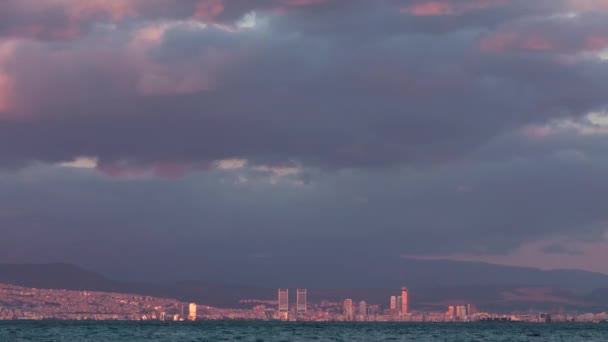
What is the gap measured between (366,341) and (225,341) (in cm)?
2846

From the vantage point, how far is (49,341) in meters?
162

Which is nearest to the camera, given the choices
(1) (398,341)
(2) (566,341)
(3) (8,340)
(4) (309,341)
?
(3) (8,340)

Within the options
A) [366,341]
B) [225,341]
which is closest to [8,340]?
[225,341]

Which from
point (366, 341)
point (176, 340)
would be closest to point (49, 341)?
point (176, 340)

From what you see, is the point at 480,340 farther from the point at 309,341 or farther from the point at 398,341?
the point at 309,341

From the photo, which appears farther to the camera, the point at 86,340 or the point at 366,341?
the point at 366,341

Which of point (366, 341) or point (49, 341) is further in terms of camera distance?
point (366, 341)

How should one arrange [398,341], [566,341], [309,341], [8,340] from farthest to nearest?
[566,341] < [398,341] < [309,341] < [8,340]

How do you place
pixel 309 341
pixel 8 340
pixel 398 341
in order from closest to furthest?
pixel 8 340, pixel 309 341, pixel 398 341

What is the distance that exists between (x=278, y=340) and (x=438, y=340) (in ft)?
116

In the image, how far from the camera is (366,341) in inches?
7146

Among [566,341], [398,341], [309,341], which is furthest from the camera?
[566,341]

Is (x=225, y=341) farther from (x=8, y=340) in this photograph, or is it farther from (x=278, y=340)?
(x=8, y=340)

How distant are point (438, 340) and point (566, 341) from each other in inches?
1111
